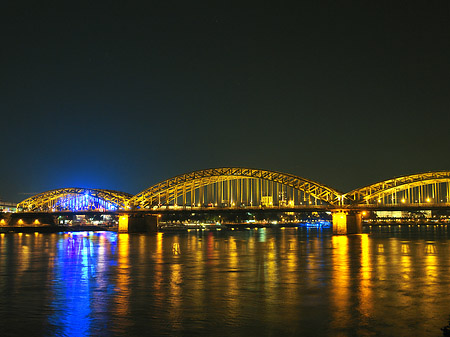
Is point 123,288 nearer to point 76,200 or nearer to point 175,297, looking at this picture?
point 175,297

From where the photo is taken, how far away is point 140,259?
46062 millimetres

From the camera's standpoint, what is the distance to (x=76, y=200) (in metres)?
146

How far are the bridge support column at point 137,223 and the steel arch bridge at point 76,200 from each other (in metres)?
8.87

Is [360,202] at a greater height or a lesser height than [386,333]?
greater

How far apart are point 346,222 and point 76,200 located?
7615 centimetres

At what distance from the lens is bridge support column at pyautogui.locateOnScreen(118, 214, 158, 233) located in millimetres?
123062

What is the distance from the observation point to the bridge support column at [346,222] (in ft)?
342

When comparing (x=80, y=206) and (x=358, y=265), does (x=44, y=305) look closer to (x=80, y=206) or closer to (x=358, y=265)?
(x=358, y=265)

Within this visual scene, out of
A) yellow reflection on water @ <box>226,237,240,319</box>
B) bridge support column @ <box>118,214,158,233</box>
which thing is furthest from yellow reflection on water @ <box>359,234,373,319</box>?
bridge support column @ <box>118,214,158,233</box>

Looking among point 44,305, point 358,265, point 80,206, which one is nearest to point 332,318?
point 44,305

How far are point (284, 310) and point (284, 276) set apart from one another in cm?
1116

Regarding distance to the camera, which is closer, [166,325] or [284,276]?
[166,325]

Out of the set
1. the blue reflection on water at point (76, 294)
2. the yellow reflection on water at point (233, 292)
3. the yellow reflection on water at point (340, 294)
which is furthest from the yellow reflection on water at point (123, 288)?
the yellow reflection on water at point (340, 294)

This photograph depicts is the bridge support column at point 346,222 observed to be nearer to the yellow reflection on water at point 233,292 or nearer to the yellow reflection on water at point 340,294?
the yellow reflection on water at point 340,294
